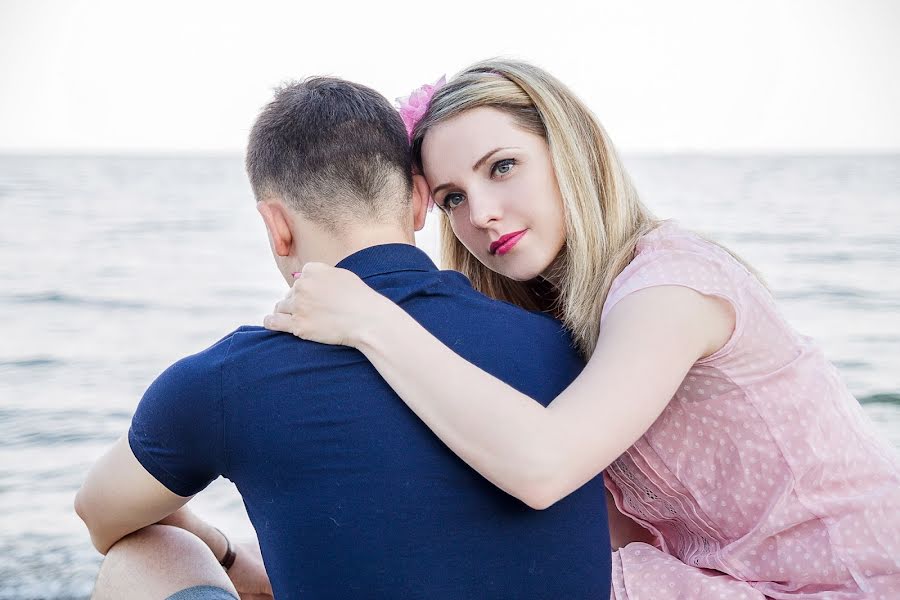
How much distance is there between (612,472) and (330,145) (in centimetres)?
106

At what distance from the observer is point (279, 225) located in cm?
194

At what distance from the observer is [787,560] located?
199 centimetres

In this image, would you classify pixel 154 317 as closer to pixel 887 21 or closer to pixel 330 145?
pixel 330 145

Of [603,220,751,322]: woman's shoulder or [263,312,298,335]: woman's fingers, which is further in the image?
[603,220,751,322]: woman's shoulder

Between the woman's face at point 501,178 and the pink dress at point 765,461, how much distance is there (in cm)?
34

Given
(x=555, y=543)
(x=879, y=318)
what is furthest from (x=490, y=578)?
(x=879, y=318)

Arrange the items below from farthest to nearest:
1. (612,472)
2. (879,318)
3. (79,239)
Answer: (79,239), (879,318), (612,472)

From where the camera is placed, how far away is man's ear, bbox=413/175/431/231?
→ 211cm

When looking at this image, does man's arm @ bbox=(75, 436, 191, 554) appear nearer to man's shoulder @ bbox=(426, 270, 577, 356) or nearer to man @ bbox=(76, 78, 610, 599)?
man @ bbox=(76, 78, 610, 599)

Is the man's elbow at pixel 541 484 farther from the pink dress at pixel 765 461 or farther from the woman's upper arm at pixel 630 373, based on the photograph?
the pink dress at pixel 765 461

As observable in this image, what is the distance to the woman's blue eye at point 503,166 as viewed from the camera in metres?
2.33

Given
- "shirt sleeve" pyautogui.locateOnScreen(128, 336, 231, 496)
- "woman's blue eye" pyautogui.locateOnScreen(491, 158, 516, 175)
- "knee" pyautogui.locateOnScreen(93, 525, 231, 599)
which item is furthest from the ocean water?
"woman's blue eye" pyautogui.locateOnScreen(491, 158, 516, 175)

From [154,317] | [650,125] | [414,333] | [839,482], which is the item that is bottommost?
[650,125]

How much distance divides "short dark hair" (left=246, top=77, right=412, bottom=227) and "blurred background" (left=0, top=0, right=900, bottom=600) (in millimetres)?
7499
